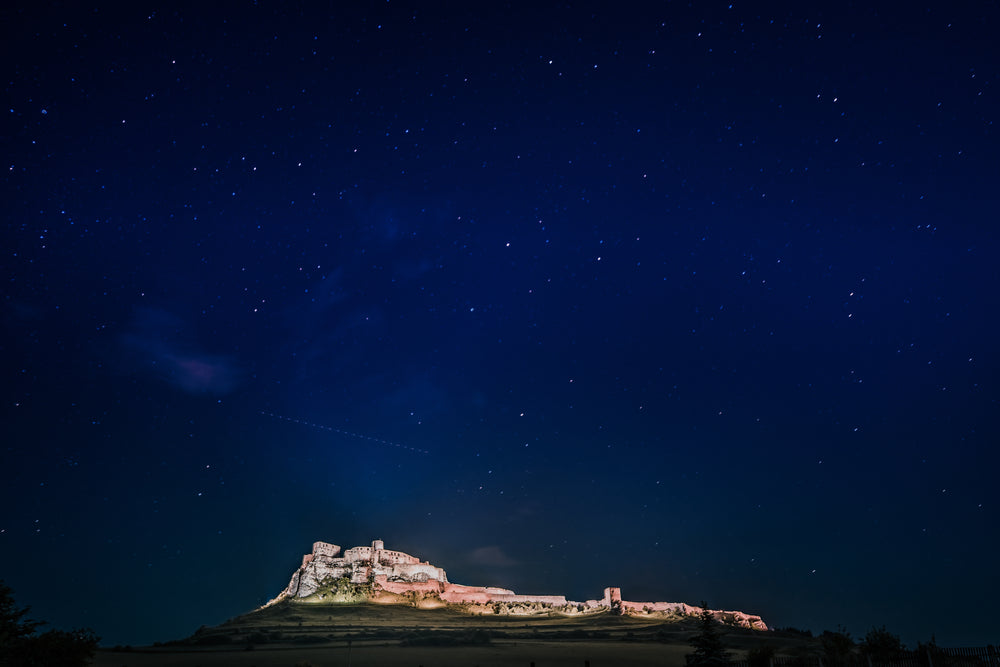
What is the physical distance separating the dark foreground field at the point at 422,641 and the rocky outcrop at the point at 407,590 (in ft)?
25.4

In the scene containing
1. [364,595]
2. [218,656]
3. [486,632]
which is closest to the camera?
[218,656]

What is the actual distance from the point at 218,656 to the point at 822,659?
6902 centimetres

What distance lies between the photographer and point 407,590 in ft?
422

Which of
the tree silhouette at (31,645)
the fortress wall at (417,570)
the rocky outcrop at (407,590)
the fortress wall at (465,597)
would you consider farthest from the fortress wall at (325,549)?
the tree silhouette at (31,645)

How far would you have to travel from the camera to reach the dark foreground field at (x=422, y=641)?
59.8 metres

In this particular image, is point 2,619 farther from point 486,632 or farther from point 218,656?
point 486,632

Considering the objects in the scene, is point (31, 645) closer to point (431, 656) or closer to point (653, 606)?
point (431, 656)

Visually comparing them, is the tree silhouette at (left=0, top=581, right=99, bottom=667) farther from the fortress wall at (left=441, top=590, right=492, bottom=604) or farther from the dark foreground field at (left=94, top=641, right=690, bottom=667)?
the fortress wall at (left=441, top=590, right=492, bottom=604)

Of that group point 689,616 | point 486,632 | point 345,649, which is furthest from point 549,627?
point 345,649

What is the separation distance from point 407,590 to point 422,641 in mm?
53946

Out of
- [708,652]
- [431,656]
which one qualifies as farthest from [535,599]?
[708,652]

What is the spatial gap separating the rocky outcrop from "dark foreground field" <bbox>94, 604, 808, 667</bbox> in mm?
7755

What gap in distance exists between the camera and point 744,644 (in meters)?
69.7

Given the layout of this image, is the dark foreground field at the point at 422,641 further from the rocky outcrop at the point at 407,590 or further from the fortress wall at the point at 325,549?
the fortress wall at the point at 325,549
